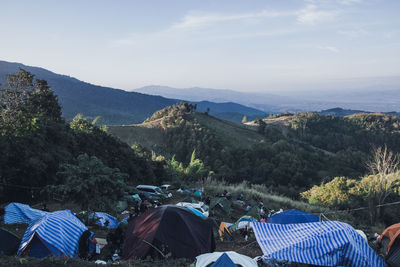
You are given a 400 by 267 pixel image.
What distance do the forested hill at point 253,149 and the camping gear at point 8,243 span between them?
2388 centimetres

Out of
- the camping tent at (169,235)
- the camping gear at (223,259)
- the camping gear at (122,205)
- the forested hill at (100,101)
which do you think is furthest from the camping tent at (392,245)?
the forested hill at (100,101)

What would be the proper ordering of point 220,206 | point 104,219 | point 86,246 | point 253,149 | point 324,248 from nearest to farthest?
point 324,248 → point 86,246 → point 104,219 → point 220,206 → point 253,149

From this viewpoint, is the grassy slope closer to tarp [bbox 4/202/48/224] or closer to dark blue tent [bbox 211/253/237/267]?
tarp [bbox 4/202/48/224]

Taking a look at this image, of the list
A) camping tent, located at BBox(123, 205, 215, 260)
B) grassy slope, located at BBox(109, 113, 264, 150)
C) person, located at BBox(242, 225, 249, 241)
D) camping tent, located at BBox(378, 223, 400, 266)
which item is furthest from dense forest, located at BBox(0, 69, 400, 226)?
camping tent, located at BBox(378, 223, 400, 266)

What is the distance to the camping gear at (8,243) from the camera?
833cm

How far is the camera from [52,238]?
820 cm

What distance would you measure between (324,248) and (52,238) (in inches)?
289

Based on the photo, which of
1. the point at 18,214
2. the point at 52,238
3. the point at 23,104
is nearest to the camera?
the point at 52,238

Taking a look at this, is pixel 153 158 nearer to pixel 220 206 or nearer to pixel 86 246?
pixel 220 206

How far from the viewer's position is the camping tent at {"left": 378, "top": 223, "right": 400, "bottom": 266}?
26.8ft

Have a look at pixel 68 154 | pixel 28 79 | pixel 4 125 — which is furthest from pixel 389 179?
pixel 28 79

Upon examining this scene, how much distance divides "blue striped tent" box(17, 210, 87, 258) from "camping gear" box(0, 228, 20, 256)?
408 mm

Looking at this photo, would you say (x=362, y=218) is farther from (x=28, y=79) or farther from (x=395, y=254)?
(x=28, y=79)

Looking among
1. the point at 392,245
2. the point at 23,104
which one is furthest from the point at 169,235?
the point at 23,104
